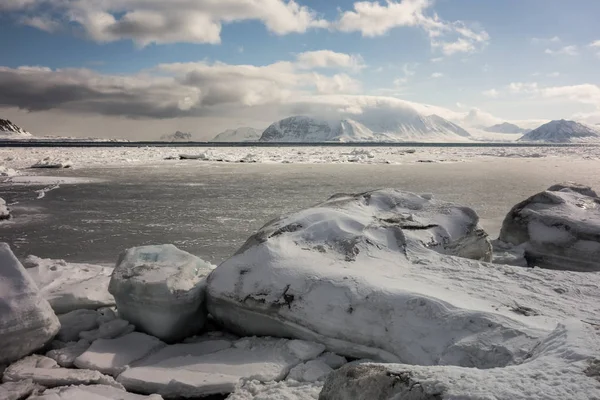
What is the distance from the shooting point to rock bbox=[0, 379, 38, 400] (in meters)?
3.16

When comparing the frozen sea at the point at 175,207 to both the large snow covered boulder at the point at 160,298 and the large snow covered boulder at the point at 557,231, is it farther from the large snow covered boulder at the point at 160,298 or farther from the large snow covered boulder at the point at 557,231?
the large snow covered boulder at the point at 160,298

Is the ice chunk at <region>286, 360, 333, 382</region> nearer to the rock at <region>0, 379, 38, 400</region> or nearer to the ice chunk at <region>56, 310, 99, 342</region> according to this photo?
the rock at <region>0, 379, 38, 400</region>

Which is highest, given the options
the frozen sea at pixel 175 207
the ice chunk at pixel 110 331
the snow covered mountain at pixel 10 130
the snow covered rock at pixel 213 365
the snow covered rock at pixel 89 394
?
the snow covered mountain at pixel 10 130

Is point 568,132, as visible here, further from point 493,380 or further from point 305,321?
point 493,380

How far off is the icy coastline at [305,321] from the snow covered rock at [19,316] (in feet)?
0.04

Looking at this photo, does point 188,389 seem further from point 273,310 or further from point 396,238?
point 396,238

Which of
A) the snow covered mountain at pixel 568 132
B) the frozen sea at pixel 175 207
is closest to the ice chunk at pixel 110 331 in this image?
the frozen sea at pixel 175 207

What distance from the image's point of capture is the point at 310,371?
3486 mm

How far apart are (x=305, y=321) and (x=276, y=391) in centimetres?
79

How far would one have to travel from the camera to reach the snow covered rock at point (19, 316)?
3559mm

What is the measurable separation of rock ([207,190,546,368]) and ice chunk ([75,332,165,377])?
697mm

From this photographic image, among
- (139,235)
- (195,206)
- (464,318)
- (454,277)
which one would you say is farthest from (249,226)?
(464,318)

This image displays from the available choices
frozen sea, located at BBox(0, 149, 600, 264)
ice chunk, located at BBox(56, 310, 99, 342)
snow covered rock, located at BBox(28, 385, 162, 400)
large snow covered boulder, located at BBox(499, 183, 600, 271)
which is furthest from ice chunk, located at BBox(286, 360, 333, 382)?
large snow covered boulder, located at BBox(499, 183, 600, 271)

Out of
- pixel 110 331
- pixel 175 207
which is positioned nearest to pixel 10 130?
pixel 175 207
